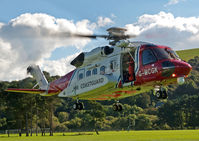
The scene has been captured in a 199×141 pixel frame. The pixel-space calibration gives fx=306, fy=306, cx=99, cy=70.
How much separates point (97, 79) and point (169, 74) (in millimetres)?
7159

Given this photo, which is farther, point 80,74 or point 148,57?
point 80,74

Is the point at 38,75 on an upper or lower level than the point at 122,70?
upper

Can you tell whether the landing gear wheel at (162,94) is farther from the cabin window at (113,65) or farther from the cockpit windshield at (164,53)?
the cabin window at (113,65)

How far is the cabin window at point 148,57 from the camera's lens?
23728mm

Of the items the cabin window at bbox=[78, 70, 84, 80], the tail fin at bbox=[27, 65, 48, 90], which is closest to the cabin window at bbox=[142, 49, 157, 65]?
the cabin window at bbox=[78, 70, 84, 80]

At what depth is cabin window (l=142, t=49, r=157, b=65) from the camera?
23.7 metres

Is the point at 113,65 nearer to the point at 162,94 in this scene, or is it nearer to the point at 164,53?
the point at 164,53

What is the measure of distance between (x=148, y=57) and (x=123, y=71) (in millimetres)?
2846

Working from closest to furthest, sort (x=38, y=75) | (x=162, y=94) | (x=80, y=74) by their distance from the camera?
(x=162, y=94), (x=80, y=74), (x=38, y=75)

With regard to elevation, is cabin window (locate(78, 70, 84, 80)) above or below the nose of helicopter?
above

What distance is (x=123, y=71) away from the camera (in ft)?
85.0

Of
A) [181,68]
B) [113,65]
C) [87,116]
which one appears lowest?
[87,116]

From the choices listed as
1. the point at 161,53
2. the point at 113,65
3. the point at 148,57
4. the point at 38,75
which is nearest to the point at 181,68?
the point at 161,53

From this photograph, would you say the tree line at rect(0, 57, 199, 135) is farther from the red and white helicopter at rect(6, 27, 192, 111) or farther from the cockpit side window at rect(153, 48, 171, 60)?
the cockpit side window at rect(153, 48, 171, 60)
